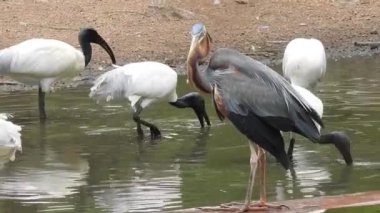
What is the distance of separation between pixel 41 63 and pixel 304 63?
3.60m

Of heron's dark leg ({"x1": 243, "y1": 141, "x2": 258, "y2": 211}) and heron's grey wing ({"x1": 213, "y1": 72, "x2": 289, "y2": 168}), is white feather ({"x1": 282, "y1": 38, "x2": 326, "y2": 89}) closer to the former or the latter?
heron's dark leg ({"x1": 243, "y1": 141, "x2": 258, "y2": 211})

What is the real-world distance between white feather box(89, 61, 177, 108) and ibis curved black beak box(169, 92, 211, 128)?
37 cm

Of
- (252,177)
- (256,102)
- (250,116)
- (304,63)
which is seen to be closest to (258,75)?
(256,102)

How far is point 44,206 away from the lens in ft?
30.4

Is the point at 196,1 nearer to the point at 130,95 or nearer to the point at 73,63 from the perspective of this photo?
the point at 73,63

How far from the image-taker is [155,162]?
11109 mm

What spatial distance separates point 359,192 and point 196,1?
45.2 ft

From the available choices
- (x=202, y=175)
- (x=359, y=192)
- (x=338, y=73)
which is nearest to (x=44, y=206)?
(x=202, y=175)

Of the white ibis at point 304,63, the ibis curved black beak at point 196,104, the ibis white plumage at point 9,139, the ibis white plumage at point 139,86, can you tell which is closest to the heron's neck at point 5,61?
the ibis white plumage at point 139,86

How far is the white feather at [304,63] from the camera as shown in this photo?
12.7m

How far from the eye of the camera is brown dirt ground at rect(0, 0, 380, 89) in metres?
19.4

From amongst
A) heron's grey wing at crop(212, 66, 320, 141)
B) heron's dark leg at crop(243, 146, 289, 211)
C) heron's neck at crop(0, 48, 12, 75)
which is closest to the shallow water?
heron's neck at crop(0, 48, 12, 75)

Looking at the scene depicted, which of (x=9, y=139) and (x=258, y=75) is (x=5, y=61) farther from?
(x=258, y=75)

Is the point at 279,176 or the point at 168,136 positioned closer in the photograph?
the point at 279,176
